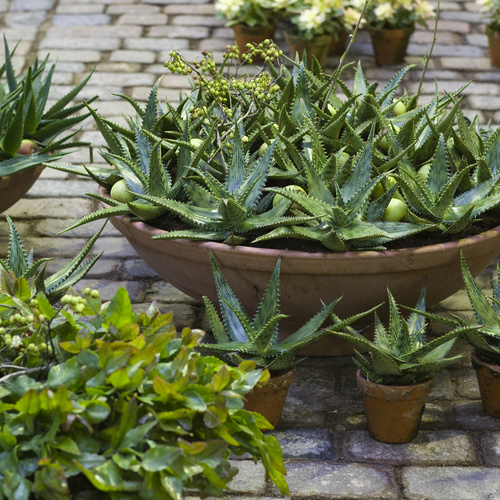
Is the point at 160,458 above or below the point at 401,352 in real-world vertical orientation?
above

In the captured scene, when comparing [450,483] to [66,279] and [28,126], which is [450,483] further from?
[28,126]

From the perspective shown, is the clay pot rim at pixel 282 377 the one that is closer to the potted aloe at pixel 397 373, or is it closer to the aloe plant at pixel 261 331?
the aloe plant at pixel 261 331

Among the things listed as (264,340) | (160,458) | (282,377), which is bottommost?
(282,377)

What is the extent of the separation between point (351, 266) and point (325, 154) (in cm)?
49

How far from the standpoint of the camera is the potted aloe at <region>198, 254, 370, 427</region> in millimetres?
2377

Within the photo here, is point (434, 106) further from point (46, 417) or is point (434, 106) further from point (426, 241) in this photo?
point (46, 417)

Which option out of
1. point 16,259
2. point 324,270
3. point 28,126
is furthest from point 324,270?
point 28,126

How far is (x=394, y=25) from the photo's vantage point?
5691 millimetres

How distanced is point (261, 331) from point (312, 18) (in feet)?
11.5

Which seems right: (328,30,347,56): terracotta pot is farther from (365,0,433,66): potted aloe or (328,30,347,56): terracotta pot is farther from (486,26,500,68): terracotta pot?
(486,26,500,68): terracotta pot

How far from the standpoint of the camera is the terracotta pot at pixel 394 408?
2395 millimetres

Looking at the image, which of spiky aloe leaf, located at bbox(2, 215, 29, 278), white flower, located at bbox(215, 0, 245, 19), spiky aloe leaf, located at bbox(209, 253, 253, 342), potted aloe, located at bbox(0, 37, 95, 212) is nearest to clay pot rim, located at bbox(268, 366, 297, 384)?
Result: spiky aloe leaf, located at bbox(209, 253, 253, 342)

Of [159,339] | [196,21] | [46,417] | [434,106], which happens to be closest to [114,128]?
[434,106]

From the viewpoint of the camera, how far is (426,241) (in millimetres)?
2662
